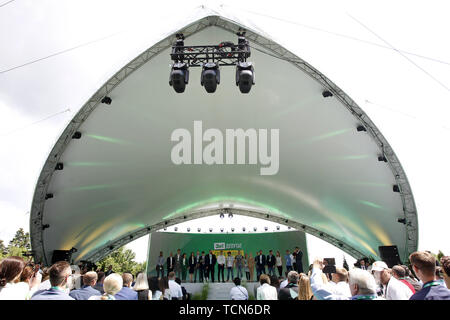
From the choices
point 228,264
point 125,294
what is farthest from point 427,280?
point 228,264

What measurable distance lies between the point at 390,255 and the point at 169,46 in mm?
11696

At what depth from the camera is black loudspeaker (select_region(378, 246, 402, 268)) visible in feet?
38.6

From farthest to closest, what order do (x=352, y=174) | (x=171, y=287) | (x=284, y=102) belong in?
(x=352, y=174)
(x=284, y=102)
(x=171, y=287)

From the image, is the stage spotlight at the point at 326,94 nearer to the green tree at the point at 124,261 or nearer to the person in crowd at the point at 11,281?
the person in crowd at the point at 11,281

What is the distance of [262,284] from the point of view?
150 inches

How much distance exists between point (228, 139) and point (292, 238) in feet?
32.1

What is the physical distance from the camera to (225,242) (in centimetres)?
1847

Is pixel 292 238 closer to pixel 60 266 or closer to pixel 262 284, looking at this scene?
pixel 262 284

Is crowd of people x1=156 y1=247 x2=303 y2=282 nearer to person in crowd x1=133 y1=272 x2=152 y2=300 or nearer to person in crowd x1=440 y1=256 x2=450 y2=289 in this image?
person in crowd x1=133 y1=272 x2=152 y2=300

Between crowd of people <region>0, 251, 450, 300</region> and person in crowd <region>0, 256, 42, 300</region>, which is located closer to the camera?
crowd of people <region>0, 251, 450, 300</region>

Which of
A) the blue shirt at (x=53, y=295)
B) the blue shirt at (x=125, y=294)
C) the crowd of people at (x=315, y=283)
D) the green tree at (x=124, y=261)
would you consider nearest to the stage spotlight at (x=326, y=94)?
the crowd of people at (x=315, y=283)

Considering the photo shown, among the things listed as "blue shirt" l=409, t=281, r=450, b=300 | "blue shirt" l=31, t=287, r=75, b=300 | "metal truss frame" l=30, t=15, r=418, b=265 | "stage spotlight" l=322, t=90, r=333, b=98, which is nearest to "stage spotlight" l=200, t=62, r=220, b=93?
"metal truss frame" l=30, t=15, r=418, b=265

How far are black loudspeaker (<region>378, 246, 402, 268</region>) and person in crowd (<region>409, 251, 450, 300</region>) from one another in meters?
11.7
